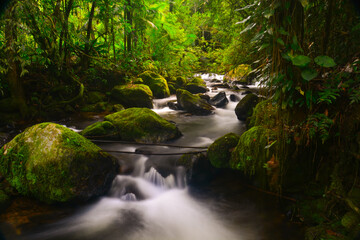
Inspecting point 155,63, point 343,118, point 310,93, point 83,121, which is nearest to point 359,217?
point 343,118

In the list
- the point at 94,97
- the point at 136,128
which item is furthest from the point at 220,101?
the point at 94,97

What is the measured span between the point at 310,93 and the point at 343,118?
502 mm

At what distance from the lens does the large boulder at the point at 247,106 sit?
7.59 m

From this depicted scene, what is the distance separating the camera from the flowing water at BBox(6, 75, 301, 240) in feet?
11.0

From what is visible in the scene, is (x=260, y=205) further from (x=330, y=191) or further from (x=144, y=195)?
(x=144, y=195)

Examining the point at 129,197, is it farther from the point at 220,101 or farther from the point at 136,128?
the point at 220,101

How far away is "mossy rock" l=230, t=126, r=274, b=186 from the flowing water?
40cm

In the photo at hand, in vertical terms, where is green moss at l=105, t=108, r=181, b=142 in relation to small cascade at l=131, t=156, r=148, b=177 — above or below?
above

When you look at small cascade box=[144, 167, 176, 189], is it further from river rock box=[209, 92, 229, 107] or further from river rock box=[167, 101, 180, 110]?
river rock box=[209, 92, 229, 107]

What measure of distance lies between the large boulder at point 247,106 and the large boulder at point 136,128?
293 centimetres

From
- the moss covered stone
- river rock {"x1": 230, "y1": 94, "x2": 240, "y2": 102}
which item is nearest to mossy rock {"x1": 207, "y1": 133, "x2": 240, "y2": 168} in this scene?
the moss covered stone

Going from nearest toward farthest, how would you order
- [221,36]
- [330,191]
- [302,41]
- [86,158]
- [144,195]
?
[302,41], [330,191], [86,158], [144,195], [221,36]

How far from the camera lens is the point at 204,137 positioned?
279 inches

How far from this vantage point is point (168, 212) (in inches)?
158
